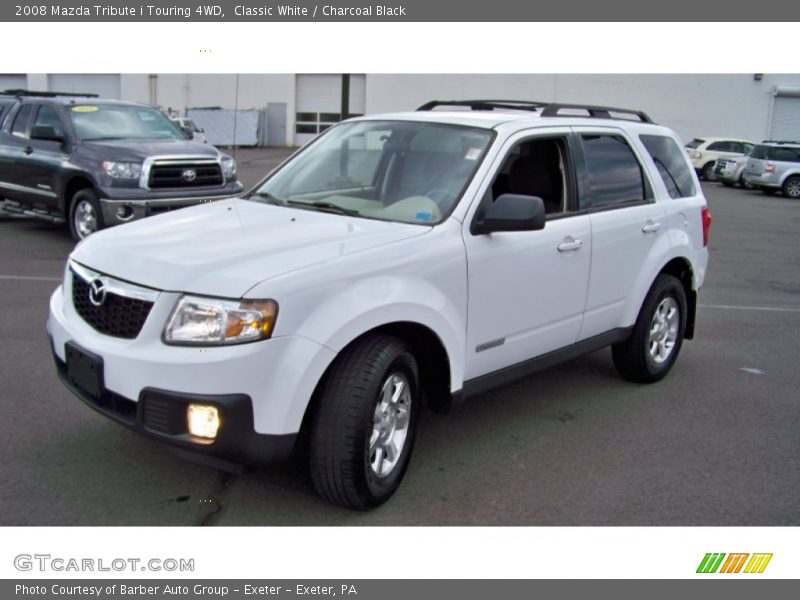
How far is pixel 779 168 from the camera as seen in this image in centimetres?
2528

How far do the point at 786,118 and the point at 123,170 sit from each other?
38366mm

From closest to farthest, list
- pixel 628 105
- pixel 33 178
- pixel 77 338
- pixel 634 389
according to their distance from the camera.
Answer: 1. pixel 77 338
2. pixel 634 389
3. pixel 33 178
4. pixel 628 105

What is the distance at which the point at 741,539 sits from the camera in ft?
12.4

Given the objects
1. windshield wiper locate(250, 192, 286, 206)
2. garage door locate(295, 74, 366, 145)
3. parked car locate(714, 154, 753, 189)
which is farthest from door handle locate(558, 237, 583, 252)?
garage door locate(295, 74, 366, 145)

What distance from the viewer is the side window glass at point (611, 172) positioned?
525cm

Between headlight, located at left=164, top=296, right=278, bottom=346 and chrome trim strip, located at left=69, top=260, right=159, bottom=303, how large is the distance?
0.56ft

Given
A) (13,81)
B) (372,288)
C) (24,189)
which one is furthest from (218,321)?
(13,81)

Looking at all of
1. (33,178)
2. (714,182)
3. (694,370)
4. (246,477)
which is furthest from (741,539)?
(714,182)

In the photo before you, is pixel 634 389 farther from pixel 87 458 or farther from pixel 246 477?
pixel 87 458

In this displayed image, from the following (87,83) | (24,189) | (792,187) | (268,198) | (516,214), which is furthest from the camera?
(87,83)

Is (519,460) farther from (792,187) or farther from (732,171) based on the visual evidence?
(732,171)

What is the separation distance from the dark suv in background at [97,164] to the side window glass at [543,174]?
642cm

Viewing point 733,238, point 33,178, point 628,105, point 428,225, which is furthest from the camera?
point 628,105

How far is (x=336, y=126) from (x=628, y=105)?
37.7 metres
